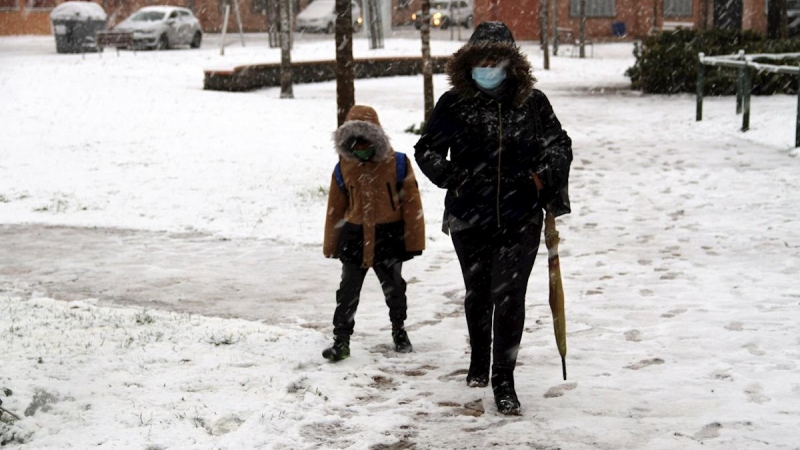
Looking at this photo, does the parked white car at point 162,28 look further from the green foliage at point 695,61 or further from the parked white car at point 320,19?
the green foliage at point 695,61

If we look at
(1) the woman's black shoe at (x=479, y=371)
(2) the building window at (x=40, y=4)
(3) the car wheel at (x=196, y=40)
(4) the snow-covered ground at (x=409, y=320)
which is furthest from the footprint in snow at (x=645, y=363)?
(2) the building window at (x=40, y=4)

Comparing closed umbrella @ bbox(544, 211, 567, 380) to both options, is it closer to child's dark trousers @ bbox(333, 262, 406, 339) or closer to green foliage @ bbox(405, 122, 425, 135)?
child's dark trousers @ bbox(333, 262, 406, 339)

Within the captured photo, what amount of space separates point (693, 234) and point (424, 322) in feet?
11.5

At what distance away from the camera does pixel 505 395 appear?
493 centimetres

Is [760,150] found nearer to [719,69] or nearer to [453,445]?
[719,69]

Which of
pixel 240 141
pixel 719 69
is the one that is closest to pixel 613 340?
pixel 240 141

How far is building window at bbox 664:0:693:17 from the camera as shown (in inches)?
1775

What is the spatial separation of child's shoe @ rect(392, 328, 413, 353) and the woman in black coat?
1.17 meters

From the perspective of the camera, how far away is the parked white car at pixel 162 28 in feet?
106

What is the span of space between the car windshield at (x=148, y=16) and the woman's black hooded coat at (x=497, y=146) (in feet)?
98.3

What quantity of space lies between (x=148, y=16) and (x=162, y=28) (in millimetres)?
1101

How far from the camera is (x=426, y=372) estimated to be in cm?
569

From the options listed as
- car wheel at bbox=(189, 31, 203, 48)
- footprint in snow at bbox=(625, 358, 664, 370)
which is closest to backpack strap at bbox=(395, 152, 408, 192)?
footprint in snow at bbox=(625, 358, 664, 370)

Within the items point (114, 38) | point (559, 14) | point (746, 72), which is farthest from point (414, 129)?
point (559, 14)
